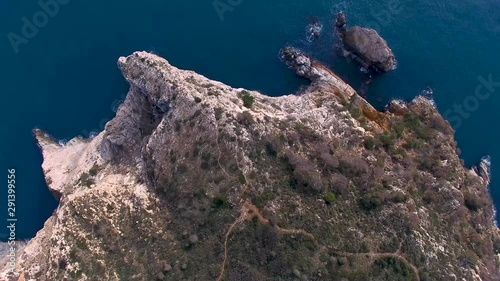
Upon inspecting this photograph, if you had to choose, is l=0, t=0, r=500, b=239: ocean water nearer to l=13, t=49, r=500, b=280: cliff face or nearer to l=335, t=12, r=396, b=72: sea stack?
l=335, t=12, r=396, b=72: sea stack

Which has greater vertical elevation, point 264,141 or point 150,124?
point 264,141

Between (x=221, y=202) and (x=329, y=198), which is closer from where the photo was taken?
(x=221, y=202)

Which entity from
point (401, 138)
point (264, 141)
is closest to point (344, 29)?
point (401, 138)

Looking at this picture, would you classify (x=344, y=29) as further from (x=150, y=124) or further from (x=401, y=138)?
(x=150, y=124)

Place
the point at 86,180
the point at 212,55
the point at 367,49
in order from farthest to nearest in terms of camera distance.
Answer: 1. the point at 212,55
2. the point at 367,49
3. the point at 86,180

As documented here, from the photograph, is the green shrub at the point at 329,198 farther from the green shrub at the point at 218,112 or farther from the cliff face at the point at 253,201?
the green shrub at the point at 218,112

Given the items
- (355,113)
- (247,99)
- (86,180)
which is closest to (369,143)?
(355,113)

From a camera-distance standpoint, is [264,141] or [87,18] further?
[87,18]

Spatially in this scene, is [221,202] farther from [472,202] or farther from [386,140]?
[472,202]
